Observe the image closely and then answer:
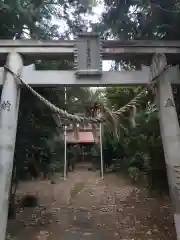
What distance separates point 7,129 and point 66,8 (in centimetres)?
311

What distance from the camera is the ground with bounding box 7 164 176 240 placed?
560 centimetres

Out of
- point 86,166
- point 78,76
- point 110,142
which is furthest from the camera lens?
point 86,166

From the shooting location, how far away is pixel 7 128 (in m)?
4.14

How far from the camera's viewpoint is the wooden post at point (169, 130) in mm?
3955

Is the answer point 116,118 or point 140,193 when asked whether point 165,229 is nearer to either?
point 116,118

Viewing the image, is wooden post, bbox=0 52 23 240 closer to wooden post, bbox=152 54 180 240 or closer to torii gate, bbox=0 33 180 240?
torii gate, bbox=0 33 180 240

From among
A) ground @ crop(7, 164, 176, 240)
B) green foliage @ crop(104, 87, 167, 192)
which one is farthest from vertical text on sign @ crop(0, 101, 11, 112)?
ground @ crop(7, 164, 176, 240)

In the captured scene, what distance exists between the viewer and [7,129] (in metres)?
4.14

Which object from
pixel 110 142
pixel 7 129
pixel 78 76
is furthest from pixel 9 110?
pixel 110 142

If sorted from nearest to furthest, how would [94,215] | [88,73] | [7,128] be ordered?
[7,128] → [88,73] → [94,215]

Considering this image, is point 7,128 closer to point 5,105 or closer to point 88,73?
point 5,105

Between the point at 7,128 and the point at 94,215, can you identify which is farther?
the point at 94,215

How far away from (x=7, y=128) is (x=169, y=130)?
91.7 inches

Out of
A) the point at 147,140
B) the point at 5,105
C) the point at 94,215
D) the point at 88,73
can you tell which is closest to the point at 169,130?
the point at 88,73
